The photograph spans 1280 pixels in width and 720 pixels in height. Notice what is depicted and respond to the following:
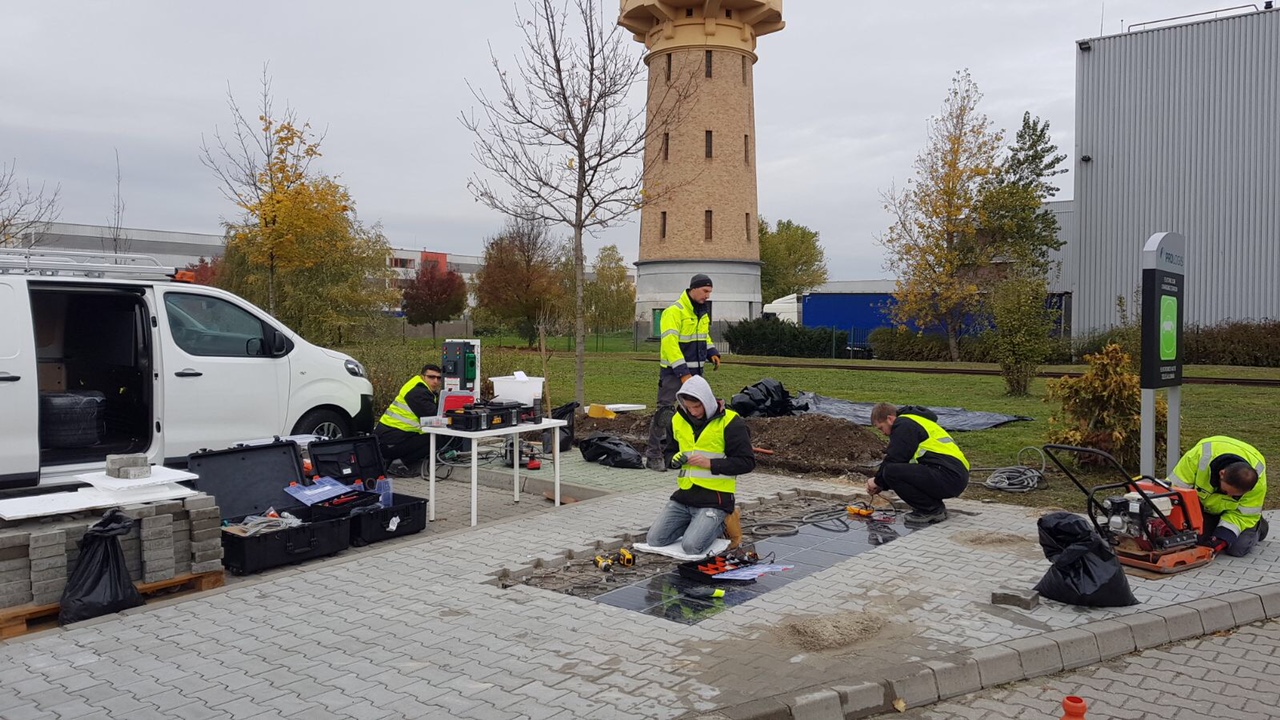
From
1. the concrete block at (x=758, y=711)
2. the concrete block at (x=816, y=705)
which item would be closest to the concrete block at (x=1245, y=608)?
the concrete block at (x=816, y=705)

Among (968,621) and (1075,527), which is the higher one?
(1075,527)

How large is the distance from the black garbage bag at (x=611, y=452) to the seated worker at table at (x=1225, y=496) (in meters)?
6.14

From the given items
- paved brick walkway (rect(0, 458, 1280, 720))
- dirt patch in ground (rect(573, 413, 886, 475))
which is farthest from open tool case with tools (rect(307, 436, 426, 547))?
dirt patch in ground (rect(573, 413, 886, 475))

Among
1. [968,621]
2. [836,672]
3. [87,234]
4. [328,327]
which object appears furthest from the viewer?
[87,234]

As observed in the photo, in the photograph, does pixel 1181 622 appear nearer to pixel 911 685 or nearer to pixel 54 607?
pixel 911 685

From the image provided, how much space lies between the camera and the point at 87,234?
189 ft

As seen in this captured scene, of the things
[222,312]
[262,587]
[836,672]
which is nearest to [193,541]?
[262,587]

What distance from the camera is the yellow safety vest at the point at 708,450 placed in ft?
24.1

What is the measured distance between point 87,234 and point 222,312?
56.2m

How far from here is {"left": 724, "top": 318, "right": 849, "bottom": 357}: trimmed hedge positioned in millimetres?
40688

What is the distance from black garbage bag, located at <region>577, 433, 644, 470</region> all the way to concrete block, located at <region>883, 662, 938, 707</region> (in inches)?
273

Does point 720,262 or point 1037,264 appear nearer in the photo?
point 1037,264

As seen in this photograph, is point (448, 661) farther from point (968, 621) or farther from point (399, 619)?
point (968, 621)

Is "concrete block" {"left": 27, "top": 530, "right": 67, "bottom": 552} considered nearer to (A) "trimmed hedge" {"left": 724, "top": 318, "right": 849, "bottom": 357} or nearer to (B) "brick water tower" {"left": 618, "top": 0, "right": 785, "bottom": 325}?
(A) "trimmed hedge" {"left": 724, "top": 318, "right": 849, "bottom": 357}
